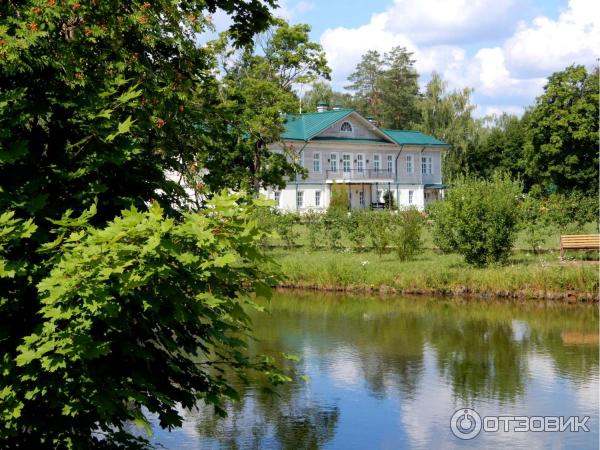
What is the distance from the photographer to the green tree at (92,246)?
474cm

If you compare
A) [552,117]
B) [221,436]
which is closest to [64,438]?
[221,436]

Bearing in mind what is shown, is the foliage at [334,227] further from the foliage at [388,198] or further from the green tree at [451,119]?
the green tree at [451,119]

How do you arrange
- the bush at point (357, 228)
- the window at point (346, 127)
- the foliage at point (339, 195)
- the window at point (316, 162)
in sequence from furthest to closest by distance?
the window at point (346, 127), the window at point (316, 162), the foliage at point (339, 195), the bush at point (357, 228)

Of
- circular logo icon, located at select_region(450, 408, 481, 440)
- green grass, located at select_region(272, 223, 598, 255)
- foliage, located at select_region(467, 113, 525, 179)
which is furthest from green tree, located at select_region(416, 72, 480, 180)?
circular logo icon, located at select_region(450, 408, 481, 440)

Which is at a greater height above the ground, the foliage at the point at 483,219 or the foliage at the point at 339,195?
the foliage at the point at 339,195

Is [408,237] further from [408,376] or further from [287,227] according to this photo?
[408,376]

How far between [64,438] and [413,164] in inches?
2126

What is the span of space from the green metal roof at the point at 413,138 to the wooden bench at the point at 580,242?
107ft

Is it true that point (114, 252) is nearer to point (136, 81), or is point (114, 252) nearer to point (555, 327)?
point (136, 81)

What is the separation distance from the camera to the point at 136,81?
21.9 feet

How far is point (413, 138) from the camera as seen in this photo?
193ft

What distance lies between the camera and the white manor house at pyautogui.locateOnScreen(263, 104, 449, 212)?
171ft

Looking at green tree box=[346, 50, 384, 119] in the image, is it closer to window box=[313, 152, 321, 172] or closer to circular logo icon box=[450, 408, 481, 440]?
window box=[313, 152, 321, 172]

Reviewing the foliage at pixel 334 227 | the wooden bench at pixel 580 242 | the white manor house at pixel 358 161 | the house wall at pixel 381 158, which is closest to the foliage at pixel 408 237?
the foliage at pixel 334 227
